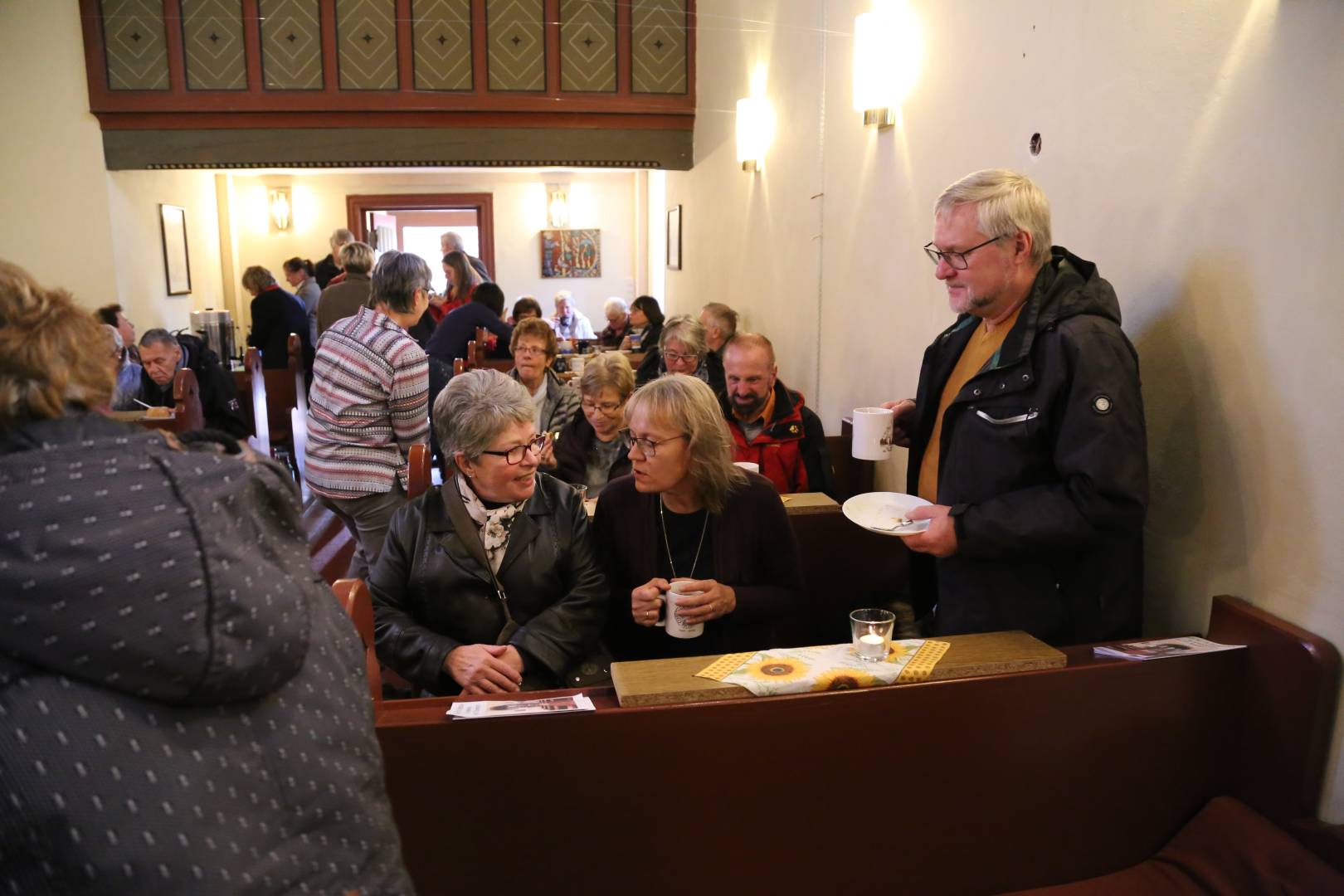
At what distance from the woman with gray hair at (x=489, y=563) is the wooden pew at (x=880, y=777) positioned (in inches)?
23.1

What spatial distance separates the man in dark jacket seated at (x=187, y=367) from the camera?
19.2 ft

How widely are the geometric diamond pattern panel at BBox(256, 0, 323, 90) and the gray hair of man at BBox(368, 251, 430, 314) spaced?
4591mm

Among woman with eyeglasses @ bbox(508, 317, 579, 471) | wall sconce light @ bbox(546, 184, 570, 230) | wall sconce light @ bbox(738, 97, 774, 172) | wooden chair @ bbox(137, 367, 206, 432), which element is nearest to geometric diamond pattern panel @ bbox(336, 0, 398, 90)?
wall sconce light @ bbox(738, 97, 774, 172)

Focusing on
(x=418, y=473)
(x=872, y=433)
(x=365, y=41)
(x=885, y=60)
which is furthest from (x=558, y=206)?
(x=872, y=433)

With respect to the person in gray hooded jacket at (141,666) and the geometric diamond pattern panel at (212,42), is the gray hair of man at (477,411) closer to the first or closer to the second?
the person in gray hooded jacket at (141,666)

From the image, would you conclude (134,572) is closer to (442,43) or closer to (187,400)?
(187,400)

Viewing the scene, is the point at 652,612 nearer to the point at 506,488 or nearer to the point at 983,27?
the point at 506,488

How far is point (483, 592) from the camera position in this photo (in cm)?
236

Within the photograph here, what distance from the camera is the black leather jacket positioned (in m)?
2.28

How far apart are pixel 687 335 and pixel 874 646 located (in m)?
3.11

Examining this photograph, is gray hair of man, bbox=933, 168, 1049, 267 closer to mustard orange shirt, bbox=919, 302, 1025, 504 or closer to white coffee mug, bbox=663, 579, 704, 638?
mustard orange shirt, bbox=919, 302, 1025, 504

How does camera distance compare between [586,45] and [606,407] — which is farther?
[586,45]

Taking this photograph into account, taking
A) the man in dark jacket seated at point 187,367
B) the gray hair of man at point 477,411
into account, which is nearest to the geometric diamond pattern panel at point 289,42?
the man in dark jacket seated at point 187,367

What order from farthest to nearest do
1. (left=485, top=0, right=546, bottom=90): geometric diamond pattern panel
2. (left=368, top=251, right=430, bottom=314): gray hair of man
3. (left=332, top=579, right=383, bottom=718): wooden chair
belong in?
(left=485, top=0, right=546, bottom=90): geometric diamond pattern panel, (left=368, top=251, right=430, bottom=314): gray hair of man, (left=332, top=579, right=383, bottom=718): wooden chair
